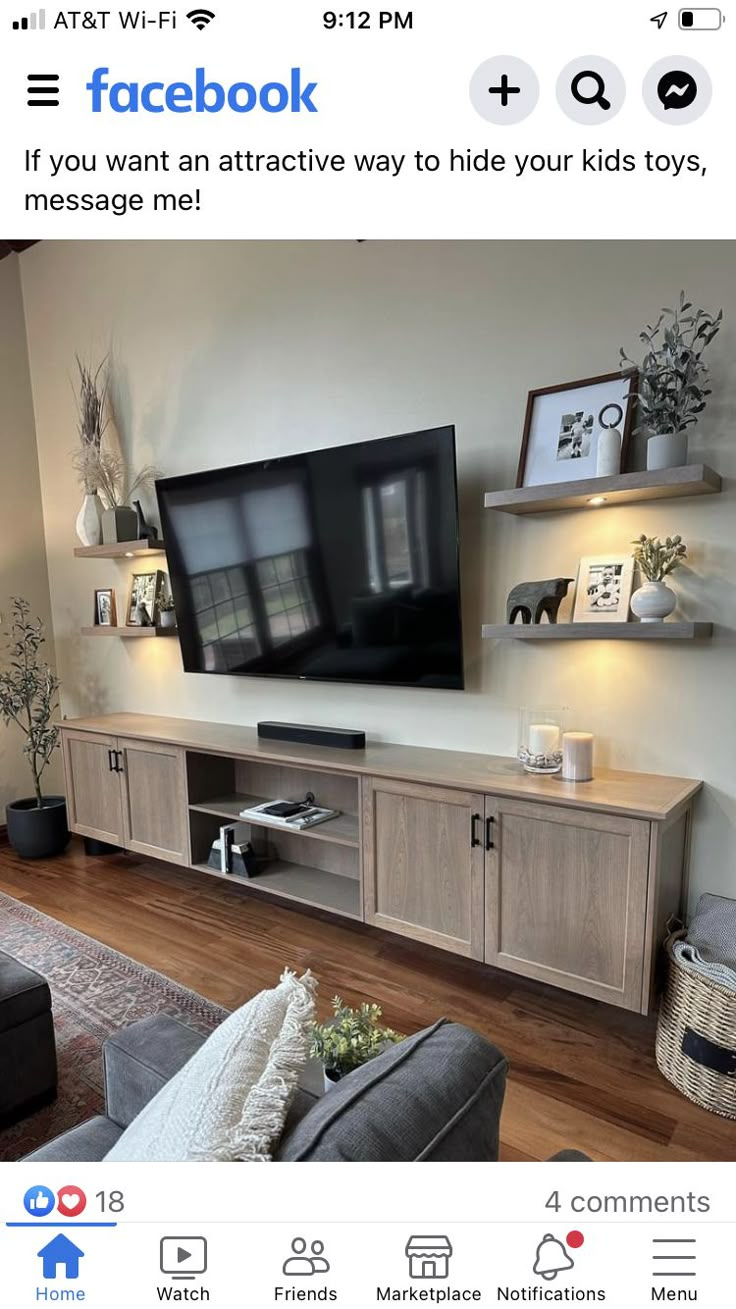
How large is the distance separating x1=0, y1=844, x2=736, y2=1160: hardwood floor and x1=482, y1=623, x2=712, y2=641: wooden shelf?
1115 mm

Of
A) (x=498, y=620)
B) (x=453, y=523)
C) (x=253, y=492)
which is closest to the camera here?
(x=453, y=523)

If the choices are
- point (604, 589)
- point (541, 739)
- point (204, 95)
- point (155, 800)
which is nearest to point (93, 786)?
point (155, 800)

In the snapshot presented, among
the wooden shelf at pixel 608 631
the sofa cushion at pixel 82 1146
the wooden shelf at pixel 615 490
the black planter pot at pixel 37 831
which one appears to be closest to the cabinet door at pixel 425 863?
the wooden shelf at pixel 608 631

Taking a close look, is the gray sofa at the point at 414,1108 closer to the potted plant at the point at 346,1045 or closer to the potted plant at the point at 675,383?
the potted plant at the point at 346,1045

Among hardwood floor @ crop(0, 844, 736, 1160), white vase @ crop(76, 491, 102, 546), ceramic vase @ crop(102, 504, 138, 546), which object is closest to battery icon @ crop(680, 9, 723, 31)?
hardwood floor @ crop(0, 844, 736, 1160)

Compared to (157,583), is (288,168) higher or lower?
higher

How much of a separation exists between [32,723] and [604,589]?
10.0ft

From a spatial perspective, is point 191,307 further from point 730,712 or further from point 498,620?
point 730,712

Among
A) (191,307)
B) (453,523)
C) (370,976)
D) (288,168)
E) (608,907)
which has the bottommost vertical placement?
(370,976)

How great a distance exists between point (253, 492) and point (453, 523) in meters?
0.95

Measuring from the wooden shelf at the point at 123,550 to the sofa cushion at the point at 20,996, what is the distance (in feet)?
6.59

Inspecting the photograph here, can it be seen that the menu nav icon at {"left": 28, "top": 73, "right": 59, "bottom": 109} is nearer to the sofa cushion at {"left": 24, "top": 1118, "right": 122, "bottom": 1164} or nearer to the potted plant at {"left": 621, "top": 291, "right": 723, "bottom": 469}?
the sofa cushion at {"left": 24, "top": 1118, "right": 122, "bottom": 1164}

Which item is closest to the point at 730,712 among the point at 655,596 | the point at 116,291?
the point at 655,596

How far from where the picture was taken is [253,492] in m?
2.76
